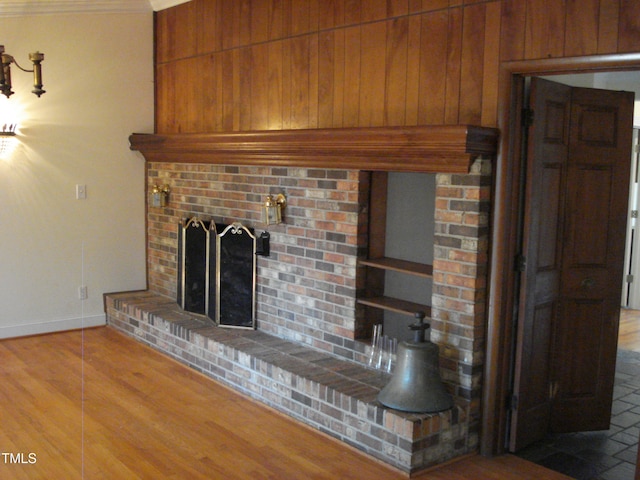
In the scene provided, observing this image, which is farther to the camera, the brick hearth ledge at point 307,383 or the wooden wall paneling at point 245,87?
the wooden wall paneling at point 245,87

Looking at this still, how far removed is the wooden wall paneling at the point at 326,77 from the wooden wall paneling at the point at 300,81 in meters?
0.13

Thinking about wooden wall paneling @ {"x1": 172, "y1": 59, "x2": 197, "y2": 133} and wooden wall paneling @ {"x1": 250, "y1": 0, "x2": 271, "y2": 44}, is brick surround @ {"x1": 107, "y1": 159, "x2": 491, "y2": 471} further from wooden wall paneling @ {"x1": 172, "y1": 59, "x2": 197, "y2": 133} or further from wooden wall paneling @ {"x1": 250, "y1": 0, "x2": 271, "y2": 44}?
wooden wall paneling @ {"x1": 250, "y1": 0, "x2": 271, "y2": 44}

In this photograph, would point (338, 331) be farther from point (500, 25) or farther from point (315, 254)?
point (500, 25)

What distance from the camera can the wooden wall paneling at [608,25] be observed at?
9.23 ft

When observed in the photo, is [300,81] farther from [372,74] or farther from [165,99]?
[165,99]

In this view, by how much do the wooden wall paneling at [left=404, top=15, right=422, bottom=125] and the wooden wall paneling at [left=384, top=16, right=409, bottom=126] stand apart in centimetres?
2

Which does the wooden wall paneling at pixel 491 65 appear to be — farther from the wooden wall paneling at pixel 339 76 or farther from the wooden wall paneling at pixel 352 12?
the wooden wall paneling at pixel 339 76

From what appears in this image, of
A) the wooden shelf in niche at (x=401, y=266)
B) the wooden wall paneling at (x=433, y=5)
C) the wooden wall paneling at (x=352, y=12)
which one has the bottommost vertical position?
the wooden shelf in niche at (x=401, y=266)

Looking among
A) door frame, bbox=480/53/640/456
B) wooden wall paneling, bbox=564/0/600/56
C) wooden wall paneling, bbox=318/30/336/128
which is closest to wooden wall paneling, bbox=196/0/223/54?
wooden wall paneling, bbox=318/30/336/128

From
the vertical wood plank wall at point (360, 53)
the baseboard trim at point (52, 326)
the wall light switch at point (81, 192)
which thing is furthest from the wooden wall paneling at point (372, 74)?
the baseboard trim at point (52, 326)

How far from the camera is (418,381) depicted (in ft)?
10.8

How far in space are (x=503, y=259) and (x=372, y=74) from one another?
4.31ft

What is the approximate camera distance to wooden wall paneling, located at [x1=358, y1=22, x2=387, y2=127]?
378 centimetres

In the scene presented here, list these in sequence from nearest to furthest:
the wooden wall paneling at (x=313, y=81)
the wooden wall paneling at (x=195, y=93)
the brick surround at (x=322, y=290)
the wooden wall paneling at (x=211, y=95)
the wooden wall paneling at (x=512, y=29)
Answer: the wooden wall paneling at (x=512, y=29) < the brick surround at (x=322, y=290) < the wooden wall paneling at (x=313, y=81) < the wooden wall paneling at (x=211, y=95) < the wooden wall paneling at (x=195, y=93)
